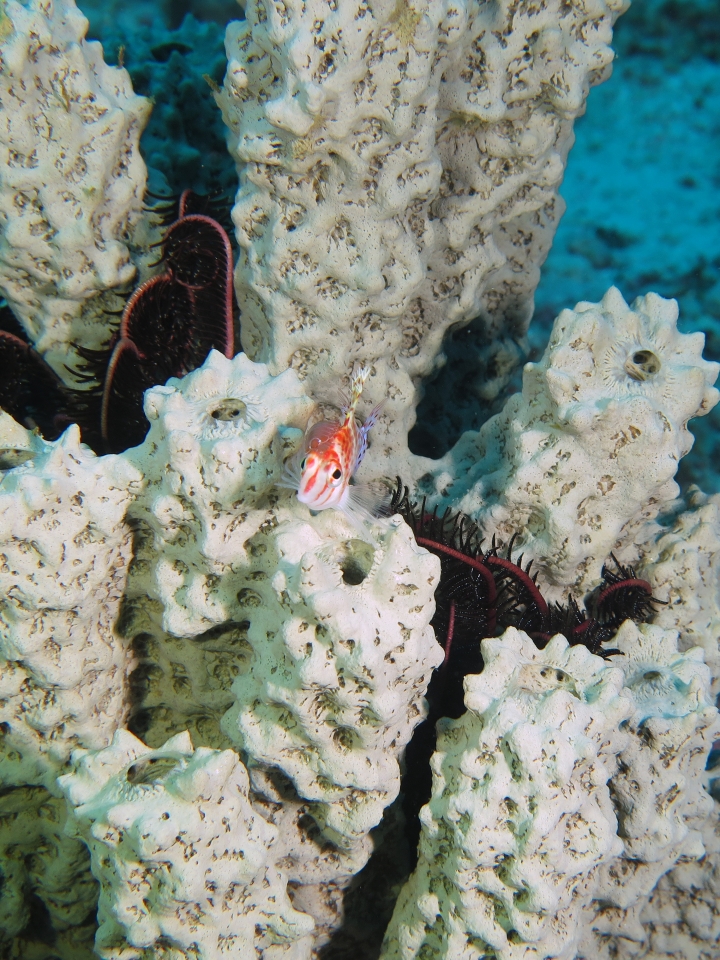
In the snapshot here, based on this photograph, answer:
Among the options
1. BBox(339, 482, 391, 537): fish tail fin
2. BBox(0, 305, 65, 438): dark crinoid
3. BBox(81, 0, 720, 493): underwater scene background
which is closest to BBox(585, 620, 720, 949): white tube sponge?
BBox(339, 482, 391, 537): fish tail fin

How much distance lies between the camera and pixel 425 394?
149 inches

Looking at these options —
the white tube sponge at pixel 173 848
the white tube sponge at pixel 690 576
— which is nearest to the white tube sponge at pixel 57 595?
the white tube sponge at pixel 173 848

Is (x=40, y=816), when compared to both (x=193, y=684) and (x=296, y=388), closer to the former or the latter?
(x=193, y=684)

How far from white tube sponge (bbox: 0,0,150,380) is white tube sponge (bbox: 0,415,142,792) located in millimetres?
783

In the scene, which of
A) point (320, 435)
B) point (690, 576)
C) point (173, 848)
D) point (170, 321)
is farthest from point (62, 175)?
point (690, 576)

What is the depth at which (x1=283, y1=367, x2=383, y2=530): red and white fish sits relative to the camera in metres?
1.78

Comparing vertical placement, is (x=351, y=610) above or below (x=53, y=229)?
below

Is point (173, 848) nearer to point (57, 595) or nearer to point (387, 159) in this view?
point (57, 595)

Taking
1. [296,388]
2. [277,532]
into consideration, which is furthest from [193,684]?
[296,388]

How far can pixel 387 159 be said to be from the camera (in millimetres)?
2545

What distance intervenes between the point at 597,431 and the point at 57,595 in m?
2.04

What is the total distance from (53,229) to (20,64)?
61 cm

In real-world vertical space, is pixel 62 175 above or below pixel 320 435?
above

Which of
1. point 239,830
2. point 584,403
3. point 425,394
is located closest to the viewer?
point 239,830
